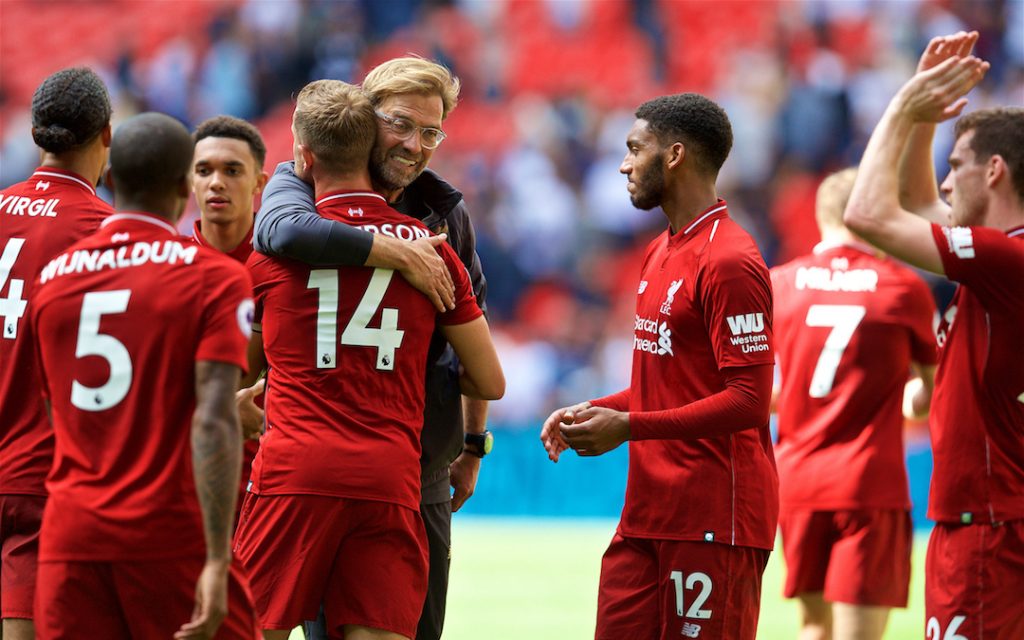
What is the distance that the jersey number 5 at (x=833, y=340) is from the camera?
688 centimetres

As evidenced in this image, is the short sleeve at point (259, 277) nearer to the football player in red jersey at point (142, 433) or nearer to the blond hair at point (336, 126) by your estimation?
the blond hair at point (336, 126)

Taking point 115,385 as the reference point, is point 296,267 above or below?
above

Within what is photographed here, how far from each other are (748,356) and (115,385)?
2.14 m

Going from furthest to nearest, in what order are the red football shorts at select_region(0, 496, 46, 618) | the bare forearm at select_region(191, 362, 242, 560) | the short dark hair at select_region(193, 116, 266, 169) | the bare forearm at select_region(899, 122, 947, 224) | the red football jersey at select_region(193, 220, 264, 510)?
the short dark hair at select_region(193, 116, 266, 169) < the red football jersey at select_region(193, 220, 264, 510) < the bare forearm at select_region(899, 122, 947, 224) < the red football shorts at select_region(0, 496, 46, 618) < the bare forearm at select_region(191, 362, 242, 560)

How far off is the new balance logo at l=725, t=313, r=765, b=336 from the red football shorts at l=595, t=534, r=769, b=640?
78cm

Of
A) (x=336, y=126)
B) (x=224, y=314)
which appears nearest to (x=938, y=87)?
(x=336, y=126)

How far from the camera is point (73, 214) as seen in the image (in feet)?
15.3

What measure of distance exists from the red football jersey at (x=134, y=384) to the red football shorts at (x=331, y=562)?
2.38ft

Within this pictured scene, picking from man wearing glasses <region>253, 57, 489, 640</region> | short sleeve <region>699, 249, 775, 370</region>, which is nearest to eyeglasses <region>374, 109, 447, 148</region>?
man wearing glasses <region>253, 57, 489, 640</region>

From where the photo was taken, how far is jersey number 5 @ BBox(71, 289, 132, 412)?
3.62m

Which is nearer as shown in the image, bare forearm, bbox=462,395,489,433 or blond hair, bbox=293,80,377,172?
blond hair, bbox=293,80,377,172

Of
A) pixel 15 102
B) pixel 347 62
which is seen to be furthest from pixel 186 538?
pixel 15 102

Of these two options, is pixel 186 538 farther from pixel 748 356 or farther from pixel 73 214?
pixel 748 356

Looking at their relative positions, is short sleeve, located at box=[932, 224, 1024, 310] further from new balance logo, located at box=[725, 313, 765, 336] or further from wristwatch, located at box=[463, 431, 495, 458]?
wristwatch, located at box=[463, 431, 495, 458]
